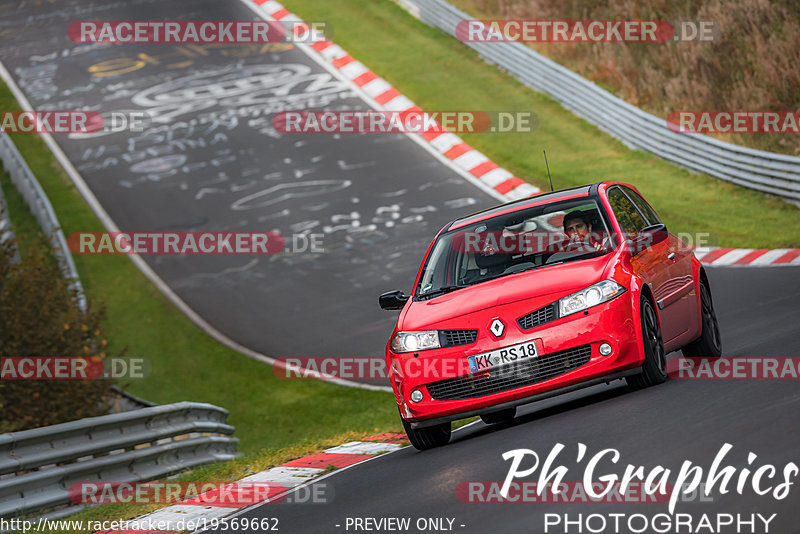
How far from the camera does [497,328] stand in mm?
8414

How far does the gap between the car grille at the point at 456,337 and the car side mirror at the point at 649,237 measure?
5.29 ft

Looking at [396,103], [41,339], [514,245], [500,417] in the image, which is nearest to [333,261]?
[41,339]

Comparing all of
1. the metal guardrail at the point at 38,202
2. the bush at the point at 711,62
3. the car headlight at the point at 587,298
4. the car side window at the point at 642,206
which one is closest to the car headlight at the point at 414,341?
the car headlight at the point at 587,298

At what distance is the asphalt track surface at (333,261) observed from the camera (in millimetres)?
7203

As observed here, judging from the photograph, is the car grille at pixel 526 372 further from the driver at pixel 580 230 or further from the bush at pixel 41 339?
the bush at pixel 41 339

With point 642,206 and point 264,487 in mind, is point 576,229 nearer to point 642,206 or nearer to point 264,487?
point 642,206

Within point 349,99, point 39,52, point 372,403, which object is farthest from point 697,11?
point 39,52

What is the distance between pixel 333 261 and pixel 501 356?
570 inches

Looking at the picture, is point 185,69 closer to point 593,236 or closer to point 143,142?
point 143,142

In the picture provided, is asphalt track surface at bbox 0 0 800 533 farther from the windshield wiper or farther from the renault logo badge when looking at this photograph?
the windshield wiper

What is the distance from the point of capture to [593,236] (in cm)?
934

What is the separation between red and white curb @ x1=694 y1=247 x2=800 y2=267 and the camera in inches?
690

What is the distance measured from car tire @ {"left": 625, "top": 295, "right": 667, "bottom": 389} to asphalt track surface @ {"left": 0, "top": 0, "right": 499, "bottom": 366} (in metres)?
9.31

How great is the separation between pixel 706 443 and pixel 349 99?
2488 centimetres
